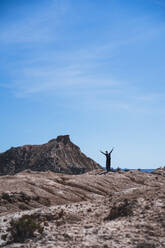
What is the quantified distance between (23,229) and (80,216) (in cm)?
335

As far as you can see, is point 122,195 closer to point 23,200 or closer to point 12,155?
point 23,200

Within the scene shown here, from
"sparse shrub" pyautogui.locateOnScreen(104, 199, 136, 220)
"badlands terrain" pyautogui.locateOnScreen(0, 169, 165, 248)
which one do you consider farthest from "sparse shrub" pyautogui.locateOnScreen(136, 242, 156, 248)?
"sparse shrub" pyautogui.locateOnScreen(104, 199, 136, 220)

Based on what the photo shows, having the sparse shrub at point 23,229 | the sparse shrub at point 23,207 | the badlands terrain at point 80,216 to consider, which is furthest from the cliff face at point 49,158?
the sparse shrub at point 23,229

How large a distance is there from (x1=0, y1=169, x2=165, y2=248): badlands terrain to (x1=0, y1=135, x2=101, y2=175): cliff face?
4904cm

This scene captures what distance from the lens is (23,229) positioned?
11781 millimetres

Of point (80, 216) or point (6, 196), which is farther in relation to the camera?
point (6, 196)

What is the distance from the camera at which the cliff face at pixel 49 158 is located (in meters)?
73.2

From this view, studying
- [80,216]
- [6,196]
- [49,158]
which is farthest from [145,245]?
[49,158]

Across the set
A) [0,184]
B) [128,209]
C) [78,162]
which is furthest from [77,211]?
[78,162]

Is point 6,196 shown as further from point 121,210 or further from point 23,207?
point 121,210

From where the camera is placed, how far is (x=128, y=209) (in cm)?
1395

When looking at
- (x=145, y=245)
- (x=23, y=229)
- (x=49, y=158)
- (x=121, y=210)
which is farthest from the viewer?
(x=49, y=158)

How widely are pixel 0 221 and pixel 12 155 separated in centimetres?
6904

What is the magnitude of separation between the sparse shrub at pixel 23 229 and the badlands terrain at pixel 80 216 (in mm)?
111
